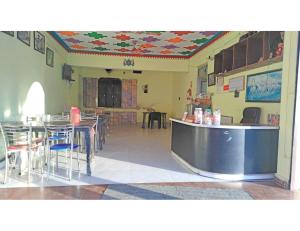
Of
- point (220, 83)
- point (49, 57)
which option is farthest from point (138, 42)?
point (220, 83)

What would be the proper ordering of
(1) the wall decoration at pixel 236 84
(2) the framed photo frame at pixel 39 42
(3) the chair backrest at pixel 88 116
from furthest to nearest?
(3) the chair backrest at pixel 88 116
(2) the framed photo frame at pixel 39 42
(1) the wall decoration at pixel 236 84

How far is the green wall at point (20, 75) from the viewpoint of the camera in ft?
13.7

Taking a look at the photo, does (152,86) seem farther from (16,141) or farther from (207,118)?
(16,141)

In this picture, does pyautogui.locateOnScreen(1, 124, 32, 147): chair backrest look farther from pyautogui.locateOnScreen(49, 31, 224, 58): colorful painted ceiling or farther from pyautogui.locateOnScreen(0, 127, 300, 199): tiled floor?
pyautogui.locateOnScreen(49, 31, 224, 58): colorful painted ceiling

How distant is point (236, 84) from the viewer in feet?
17.9

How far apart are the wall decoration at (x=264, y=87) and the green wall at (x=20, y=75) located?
445cm

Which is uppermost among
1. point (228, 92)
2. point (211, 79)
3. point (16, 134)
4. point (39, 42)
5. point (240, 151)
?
point (39, 42)

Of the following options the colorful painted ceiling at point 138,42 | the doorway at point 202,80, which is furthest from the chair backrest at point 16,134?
the doorway at point 202,80

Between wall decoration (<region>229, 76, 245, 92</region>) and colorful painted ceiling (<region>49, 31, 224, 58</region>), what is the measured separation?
1382 millimetres

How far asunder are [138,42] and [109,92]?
5.00 meters

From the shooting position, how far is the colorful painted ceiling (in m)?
6.63

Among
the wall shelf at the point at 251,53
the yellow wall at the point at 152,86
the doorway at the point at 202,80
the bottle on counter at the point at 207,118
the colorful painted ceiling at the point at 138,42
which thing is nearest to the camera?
the bottle on counter at the point at 207,118

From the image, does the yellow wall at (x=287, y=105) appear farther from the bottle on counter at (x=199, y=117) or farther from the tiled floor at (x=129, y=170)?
the bottle on counter at (x=199, y=117)

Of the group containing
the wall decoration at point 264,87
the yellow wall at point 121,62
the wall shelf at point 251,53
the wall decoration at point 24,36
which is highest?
the yellow wall at point 121,62
